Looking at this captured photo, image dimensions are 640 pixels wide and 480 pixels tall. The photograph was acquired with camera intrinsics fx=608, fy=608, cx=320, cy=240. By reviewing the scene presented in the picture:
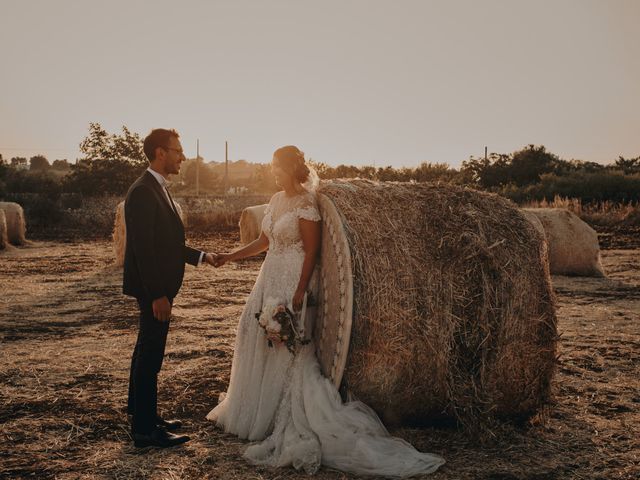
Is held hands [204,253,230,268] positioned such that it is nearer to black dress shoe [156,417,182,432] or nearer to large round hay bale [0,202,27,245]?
black dress shoe [156,417,182,432]

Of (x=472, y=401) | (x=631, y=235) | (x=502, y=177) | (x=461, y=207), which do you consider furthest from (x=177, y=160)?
(x=502, y=177)

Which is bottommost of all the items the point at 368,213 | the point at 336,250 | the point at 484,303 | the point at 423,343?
the point at 423,343

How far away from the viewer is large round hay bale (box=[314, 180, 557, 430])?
12.9ft

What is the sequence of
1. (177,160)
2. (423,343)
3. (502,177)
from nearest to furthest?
(423,343), (177,160), (502,177)

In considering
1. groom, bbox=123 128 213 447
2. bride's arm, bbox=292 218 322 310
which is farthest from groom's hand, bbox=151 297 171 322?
bride's arm, bbox=292 218 322 310

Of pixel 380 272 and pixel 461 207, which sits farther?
pixel 461 207

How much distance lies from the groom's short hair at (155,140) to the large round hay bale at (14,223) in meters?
13.8

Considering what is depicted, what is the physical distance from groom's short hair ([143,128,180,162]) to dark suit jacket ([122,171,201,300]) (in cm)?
16

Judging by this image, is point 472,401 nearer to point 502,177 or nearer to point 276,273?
point 276,273

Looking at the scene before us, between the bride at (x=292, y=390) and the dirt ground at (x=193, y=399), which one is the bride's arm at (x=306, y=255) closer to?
the bride at (x=292, y=390)

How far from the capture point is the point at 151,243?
3.88 m

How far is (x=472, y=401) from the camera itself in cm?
398

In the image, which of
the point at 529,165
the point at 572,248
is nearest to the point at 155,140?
the point at 572,248

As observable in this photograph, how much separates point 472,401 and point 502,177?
107ft
